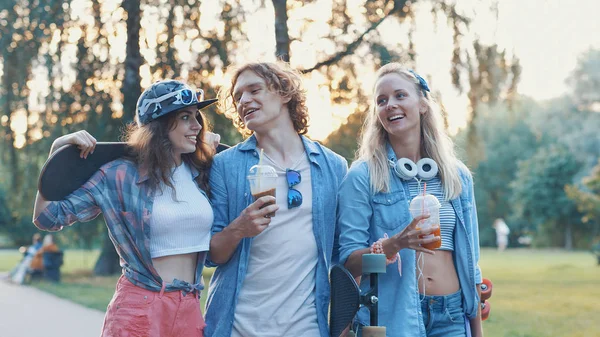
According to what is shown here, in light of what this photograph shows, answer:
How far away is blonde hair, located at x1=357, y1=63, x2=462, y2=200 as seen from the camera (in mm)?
3768

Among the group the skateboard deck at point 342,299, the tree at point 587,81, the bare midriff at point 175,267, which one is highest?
the tree at point 587,81

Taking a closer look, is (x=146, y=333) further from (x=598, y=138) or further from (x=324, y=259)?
(x=598, y=138)

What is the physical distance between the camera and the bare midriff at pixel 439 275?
3.66m

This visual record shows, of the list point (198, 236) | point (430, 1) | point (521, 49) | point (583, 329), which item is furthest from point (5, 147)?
point (198, 236)

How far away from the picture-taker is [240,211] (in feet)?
12.7

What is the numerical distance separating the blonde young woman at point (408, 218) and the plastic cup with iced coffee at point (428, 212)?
3 centimetres

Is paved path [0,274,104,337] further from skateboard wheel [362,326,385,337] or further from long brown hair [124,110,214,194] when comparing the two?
skateboard wheel [362,326,385,337]

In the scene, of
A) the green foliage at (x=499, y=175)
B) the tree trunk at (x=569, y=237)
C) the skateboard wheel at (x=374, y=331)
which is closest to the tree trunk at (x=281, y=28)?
the skateboard wheel at (x=374, y=331)

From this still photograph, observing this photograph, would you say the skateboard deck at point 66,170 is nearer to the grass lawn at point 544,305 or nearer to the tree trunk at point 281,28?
the tree trunk at point 281,28

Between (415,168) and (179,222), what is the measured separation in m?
1.11

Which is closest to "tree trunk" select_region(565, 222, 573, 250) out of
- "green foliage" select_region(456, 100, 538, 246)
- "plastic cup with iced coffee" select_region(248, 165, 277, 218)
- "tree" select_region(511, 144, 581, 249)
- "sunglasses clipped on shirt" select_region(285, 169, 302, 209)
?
"tree" select_region(511, 144, 581, 249)

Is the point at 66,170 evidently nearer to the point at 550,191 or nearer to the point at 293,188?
the point at 293,188

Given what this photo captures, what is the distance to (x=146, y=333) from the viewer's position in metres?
3.50

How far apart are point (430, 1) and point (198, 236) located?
8.21 meters
